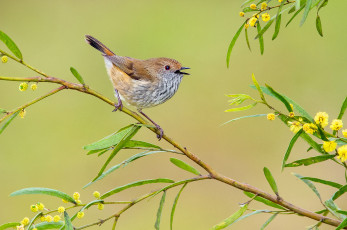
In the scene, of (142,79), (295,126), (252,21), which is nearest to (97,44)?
(142,79)

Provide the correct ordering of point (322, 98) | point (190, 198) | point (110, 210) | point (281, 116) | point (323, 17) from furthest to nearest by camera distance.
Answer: point (323, 17)
point (322, 98)
point (190, 198)
point (110, 210)
point (281, 116)

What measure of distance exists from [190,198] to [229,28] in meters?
2.44

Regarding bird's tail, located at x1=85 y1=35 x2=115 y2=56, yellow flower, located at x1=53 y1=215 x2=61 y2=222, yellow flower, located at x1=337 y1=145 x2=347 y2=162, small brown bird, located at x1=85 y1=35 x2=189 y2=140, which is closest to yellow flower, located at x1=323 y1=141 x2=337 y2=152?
yellow flower, located at x1=337 y1=145 x2=347 y2=162

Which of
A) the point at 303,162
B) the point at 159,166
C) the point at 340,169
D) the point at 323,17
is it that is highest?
the point at 323,17

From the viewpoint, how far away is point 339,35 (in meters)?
5.72

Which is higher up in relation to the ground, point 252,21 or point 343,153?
point 252,21

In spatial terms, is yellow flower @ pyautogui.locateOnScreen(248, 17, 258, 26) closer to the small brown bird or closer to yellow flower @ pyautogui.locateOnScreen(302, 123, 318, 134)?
yellow flower @ pyautogui.locateOnScreen(302, 123, 318, 134)

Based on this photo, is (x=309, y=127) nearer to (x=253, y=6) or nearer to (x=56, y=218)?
(x=253, y=6)

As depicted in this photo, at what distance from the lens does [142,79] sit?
2174 millimetres

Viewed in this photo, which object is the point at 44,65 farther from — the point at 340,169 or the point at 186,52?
the point at 340,169

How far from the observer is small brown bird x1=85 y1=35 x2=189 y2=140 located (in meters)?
2.10

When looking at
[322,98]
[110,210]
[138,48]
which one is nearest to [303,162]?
[110,210]

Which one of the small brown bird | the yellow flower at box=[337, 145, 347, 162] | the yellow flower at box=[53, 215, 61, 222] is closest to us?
the yellow flower at box=[337, 145, 347, 162]

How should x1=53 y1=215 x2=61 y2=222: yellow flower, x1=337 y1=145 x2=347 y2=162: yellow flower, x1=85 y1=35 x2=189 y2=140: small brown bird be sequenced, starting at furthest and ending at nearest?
1. x1=85 y1=35 x2=189 y2=140: small brown bird
2. x1=53 y1=215 x2=61 y2=222: yellow flower
3. x1=337 y1=145 x2=347 y2=162: yellow flower
